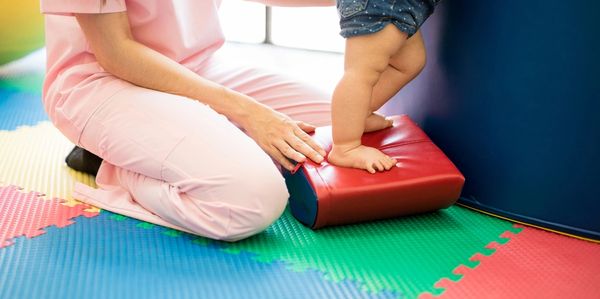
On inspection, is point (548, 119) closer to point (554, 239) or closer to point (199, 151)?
point (554, 239)

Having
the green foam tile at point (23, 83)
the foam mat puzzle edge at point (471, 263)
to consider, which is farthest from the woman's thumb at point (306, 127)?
the green foam tile at point (23, 83)

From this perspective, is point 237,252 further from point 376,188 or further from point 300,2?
point 300,2

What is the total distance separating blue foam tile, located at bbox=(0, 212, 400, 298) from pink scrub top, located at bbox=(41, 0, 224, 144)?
0.31 metres

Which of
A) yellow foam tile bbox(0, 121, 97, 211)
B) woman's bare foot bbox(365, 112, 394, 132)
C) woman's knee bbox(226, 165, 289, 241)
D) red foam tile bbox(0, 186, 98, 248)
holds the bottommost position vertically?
yellow foam tile bbox(0, 121, 97, 211)

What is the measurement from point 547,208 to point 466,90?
1.14ft

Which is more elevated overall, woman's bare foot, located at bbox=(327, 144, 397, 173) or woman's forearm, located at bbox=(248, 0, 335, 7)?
woman's forearm, located at bbox=(248, 0, 335, 7)

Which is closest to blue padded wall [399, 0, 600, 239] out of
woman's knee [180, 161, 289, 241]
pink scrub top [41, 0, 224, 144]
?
woman's knee [180, 161, 289, 241]

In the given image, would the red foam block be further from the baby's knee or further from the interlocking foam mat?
the baby's knee

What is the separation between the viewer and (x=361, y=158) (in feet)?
4.76

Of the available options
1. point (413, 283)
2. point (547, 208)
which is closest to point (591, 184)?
point (547, 208)

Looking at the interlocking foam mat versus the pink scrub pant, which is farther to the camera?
the pink scrub pant

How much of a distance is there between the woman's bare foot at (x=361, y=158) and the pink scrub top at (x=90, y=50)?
500mm

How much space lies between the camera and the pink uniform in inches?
52.6

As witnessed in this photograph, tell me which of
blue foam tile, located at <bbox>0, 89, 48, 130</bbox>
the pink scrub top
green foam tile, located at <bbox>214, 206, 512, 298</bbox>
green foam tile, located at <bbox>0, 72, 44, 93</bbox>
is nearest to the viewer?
green foam tile, located at <bbox>214, 206, 512, 298</bbox>
